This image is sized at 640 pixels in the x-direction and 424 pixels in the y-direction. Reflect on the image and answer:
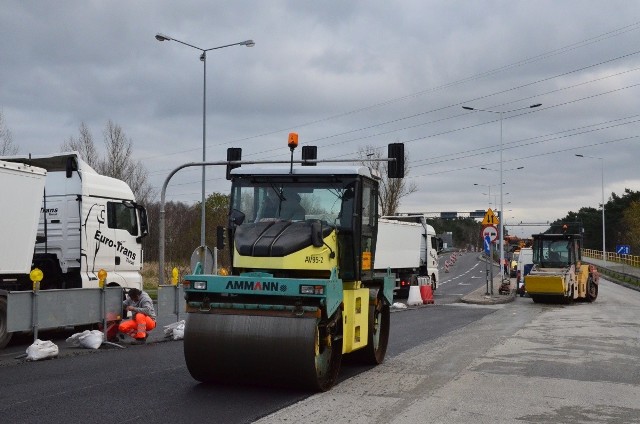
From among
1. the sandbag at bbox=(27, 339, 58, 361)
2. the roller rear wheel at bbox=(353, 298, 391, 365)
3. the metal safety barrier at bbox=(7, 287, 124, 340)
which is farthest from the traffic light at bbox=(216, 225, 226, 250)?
the metal safety barrier at bbox=(7, 287, 124, 340)

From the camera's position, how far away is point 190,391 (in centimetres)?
923

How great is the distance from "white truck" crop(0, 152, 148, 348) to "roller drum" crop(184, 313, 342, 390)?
6420 millimetres

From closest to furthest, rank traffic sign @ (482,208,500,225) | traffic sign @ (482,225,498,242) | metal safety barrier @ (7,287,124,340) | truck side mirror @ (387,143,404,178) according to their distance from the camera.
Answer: metal safety barrier @ (7,287,124,340), truck side mirror @ (387,143,404,178), traffic sign @ (482,225,498,242), traffic sign @ (482,208,500,225)

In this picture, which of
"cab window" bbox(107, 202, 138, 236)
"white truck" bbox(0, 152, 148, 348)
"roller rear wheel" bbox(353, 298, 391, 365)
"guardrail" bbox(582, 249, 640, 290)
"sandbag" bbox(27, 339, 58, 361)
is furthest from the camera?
"guardrail" bbox(582, 249, 640, 290)

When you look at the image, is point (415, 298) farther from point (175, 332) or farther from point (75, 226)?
point (75, 226)

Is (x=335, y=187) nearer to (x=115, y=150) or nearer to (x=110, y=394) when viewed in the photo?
(x=110, y=394)

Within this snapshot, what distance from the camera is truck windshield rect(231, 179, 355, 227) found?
404 inches

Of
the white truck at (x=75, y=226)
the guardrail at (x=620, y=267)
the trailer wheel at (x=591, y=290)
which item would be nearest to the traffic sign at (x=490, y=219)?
the trailer wheel at (x=591, y=290)

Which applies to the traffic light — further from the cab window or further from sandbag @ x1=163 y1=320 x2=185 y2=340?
the cab window

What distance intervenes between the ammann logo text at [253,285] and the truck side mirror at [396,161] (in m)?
10.9

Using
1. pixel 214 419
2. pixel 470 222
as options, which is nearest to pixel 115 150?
pixel 214 419

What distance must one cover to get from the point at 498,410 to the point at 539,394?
1.27m

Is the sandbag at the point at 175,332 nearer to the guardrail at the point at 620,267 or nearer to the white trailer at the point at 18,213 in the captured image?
the white trailer at the point at 18,213

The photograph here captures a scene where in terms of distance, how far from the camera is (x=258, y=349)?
8.95 meters
